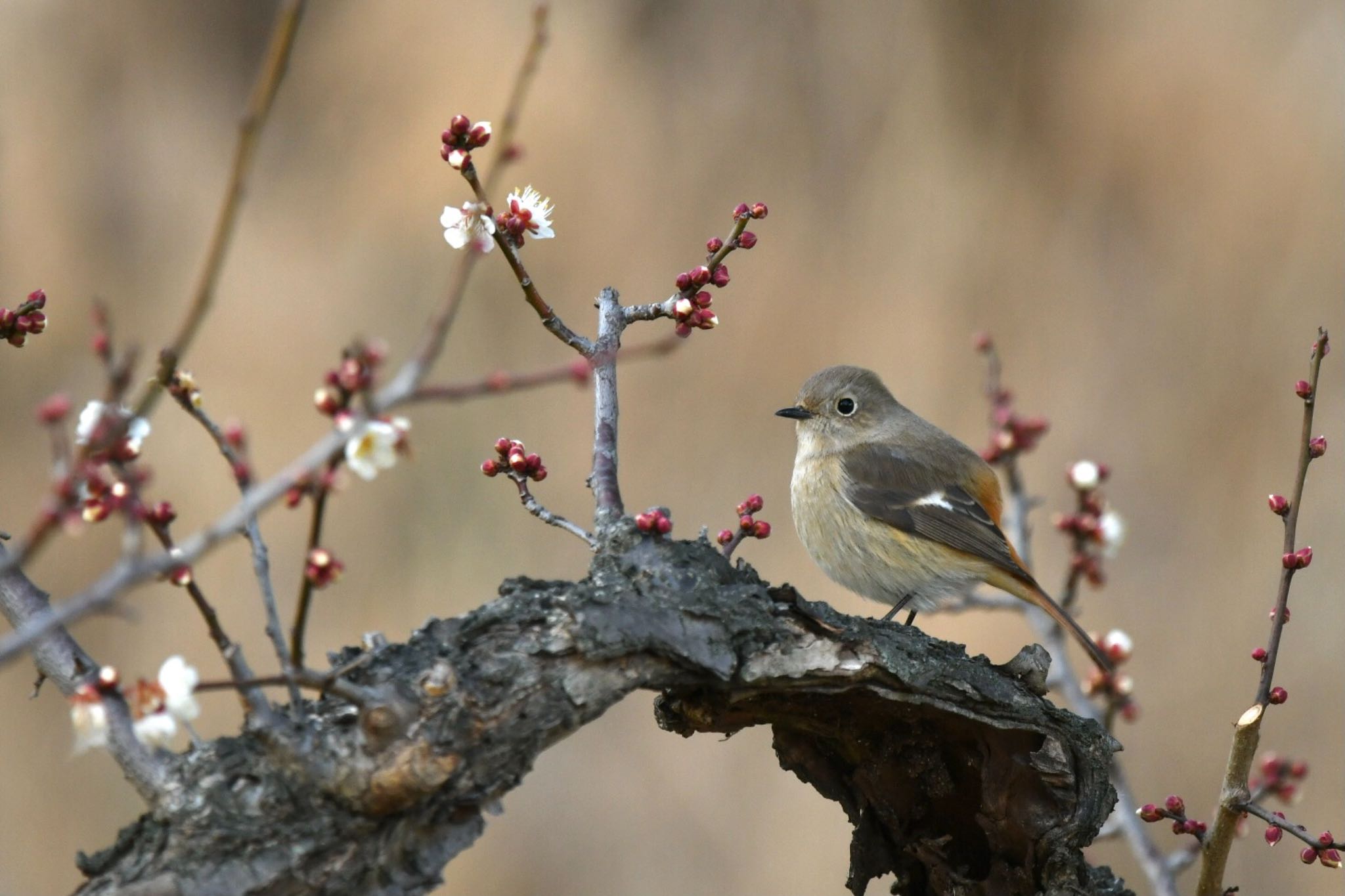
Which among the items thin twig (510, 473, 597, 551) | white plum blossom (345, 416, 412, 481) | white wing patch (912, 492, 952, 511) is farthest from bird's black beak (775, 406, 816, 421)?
white plum blossom (345, 416, 412, 481)

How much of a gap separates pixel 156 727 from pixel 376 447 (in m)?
0.49

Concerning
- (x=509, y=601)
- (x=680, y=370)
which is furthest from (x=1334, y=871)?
(x=509, y=601)

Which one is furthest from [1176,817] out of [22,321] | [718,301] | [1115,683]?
[718,301]

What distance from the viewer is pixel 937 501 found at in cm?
417

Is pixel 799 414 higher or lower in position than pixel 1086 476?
higher

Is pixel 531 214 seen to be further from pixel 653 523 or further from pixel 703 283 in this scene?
pixel 653 523

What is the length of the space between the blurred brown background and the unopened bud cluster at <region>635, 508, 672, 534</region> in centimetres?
389

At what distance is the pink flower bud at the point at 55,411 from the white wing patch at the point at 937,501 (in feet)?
10.3

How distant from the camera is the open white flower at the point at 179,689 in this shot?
1709 mm

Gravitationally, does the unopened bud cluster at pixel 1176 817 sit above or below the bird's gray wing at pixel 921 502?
below

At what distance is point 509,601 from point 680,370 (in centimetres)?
471

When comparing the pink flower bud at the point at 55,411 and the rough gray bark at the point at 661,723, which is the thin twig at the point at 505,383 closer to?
the pink flower bud at the point at 55,411

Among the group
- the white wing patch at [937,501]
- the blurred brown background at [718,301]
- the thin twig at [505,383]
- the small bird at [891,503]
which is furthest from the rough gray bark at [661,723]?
the blurred brown background at [718,301]

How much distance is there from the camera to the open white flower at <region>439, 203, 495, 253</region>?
7.36ft
